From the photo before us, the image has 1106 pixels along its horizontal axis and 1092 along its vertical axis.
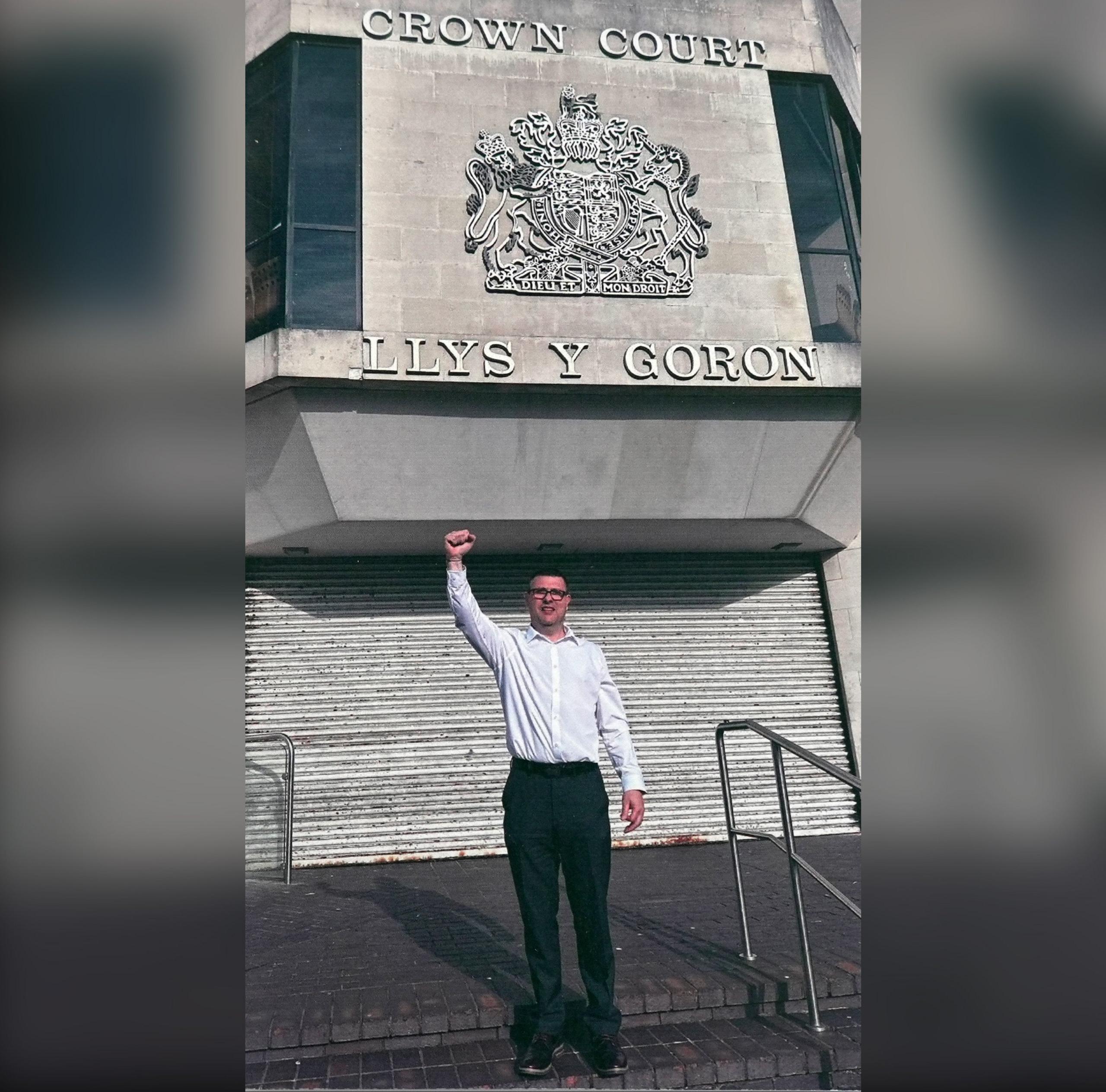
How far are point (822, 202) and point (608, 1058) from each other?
7.80 meters

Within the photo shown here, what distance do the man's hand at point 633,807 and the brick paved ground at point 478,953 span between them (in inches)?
39.7

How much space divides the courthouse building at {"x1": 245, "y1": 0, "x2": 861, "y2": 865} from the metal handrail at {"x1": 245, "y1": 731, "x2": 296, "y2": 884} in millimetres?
269

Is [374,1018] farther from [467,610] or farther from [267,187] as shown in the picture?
[267,187]

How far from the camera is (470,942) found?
18.6 feet

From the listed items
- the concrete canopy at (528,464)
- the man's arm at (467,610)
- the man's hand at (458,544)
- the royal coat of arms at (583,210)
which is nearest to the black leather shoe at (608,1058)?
the man's arm at (467,610)

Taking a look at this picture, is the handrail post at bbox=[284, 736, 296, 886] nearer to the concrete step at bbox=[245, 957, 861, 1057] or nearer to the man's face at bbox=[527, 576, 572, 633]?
the concrete step at bbox=[245, 957, 861, 1057]

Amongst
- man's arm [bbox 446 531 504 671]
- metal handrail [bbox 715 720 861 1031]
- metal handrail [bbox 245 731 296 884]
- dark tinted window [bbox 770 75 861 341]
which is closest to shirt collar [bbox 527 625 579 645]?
man's arm [bbox 446 531 504 671]

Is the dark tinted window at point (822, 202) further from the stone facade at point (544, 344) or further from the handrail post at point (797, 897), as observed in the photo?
the handrail post at point (797, 897)

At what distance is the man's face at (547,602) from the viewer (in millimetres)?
4230

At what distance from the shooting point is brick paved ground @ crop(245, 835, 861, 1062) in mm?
4375
